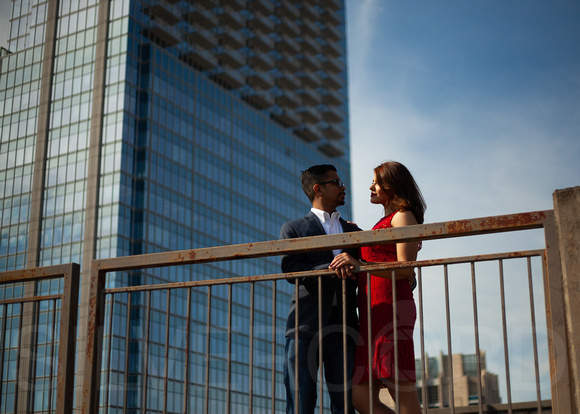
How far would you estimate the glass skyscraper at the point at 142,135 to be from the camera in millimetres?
61906

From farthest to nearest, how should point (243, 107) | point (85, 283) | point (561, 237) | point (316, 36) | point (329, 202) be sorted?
point (316, 36)
point (243, 107)
point (85, 283)
point (329, 202)
point (561, 237)

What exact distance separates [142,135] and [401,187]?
2401 inches

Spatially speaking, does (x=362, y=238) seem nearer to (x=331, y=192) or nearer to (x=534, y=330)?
(x=534, y=330)

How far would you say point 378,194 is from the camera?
178 inches

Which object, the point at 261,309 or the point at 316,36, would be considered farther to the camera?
the point at 316,36

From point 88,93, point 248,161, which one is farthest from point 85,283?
point 248,161

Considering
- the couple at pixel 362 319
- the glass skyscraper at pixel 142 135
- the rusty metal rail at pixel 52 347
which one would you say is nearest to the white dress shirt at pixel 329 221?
the couple at pixel 362 319

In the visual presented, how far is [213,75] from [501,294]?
237 ft

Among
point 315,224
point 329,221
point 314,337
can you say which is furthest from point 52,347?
point 329,221

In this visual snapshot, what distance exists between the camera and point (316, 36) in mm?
88438

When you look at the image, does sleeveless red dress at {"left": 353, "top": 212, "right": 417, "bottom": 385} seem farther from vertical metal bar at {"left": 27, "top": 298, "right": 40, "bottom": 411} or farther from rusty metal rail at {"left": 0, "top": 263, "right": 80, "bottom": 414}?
vertical metal bar at {"left": 27, "top": 298, "right": 40, "bottom": 411}

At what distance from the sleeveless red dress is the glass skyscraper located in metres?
51.0

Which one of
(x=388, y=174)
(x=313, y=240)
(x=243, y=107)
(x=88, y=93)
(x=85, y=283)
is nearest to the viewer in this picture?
(x=313, y=240)

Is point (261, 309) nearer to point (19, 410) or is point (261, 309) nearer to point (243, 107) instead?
point (243, 107)
